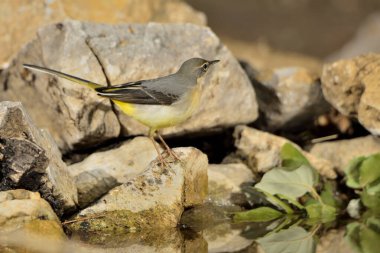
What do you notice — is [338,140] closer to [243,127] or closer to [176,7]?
[243,127]

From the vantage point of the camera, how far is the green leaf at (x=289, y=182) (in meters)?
6.54

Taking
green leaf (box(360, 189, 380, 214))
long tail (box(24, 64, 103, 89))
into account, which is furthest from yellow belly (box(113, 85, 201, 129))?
green leaf (box(360, 189, 380, 214))

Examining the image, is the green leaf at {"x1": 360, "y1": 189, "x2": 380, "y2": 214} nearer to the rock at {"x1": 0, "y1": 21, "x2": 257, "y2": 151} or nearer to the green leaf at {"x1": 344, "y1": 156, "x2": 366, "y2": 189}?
the green leaf at {"x1": 344, "y1": 156, "x2": 366, "y2": 189}

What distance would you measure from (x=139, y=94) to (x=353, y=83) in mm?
2334

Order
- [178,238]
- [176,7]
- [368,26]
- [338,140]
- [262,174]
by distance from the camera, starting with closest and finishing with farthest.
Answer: [178,238] < [262,174] < [338,140] < [176,7] < [368,26]

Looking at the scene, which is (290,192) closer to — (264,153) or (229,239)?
(264,153)

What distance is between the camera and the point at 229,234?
6191 mm

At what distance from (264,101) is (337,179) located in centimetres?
133

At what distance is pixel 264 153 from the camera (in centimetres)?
724

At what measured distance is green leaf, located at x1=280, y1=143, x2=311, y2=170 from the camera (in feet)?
22.2

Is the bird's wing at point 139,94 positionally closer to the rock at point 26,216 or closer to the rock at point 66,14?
the rock at point 26,216

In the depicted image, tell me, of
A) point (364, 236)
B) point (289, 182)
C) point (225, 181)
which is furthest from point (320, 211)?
point (225, 181)

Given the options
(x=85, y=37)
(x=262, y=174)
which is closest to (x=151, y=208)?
(x=262, y=174)

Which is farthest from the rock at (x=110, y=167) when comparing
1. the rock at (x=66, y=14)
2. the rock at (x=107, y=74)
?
the rock at (x=66, y=14)
